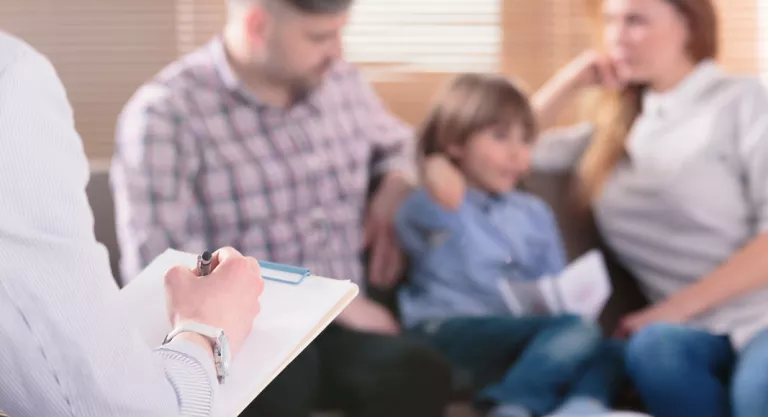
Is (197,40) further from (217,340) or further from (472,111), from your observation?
(217,340)

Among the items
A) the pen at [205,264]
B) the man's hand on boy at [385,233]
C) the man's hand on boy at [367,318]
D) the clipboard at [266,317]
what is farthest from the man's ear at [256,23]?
the pen at [205,264]

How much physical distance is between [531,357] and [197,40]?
1367 millimetres

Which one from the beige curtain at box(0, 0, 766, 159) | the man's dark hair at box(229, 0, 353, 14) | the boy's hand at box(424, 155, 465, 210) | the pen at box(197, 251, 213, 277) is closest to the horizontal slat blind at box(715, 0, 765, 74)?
the beige curtain at box(0, 0, 766, 159)

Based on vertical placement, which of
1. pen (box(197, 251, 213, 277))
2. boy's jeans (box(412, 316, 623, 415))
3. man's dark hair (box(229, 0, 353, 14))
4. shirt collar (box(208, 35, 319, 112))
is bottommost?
boy's jeans (box(412, 316, 623, 415))

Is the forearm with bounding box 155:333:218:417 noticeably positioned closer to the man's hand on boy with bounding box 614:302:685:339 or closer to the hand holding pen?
the hand holding pen

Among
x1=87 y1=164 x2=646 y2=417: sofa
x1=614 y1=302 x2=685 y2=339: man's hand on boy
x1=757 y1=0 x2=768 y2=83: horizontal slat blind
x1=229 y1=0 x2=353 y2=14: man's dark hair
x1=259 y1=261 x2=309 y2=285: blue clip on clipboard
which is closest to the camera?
x1=259 y1=261 x2=309 y2=285: blue clip on clipboard

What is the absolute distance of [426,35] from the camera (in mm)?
2523

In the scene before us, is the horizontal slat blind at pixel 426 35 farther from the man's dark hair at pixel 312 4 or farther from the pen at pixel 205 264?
the pen at pixel 205 264

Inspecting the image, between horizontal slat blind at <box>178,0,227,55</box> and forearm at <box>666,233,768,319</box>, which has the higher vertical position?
horizontal slat blind at <box>178,0,227,55</box>

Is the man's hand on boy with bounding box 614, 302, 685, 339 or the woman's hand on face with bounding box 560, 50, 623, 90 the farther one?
the woman's hand on face with bounding box 560, 50, 623, 90

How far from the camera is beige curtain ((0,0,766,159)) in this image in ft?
8.11

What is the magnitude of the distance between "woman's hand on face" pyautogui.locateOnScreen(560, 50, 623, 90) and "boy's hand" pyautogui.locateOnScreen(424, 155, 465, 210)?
381 millimetres

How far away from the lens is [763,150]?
1.71 m

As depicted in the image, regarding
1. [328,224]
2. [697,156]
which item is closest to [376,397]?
[328,224]
